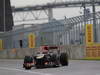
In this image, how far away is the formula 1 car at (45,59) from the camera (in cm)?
1861

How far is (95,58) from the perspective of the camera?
27.5 meters

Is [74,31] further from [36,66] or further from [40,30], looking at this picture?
[36,66]

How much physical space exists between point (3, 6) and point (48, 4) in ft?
101

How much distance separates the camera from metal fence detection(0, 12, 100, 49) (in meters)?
29.6

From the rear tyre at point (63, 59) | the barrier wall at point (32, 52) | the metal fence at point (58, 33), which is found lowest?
the barrier wall at point (32, 52)

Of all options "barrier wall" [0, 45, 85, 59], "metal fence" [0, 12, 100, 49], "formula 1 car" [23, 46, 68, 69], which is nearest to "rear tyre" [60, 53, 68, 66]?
"formula 1 car" [23, 46, 68, 69]

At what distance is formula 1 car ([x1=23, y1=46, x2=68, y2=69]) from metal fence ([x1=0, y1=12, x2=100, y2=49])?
8.65m

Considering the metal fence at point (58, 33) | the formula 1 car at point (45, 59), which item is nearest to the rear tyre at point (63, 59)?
the formula 1 car at point (45, 59)

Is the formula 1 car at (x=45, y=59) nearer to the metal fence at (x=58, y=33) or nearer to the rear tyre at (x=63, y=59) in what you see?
the rear tyre at (x=63, y=59)

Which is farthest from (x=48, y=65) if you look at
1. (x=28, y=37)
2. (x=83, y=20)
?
(x=28, y=37)

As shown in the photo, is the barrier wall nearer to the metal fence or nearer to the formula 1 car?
the metal fence

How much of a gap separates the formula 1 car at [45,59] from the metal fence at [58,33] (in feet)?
28.4

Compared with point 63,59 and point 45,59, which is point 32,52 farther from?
point 45,59

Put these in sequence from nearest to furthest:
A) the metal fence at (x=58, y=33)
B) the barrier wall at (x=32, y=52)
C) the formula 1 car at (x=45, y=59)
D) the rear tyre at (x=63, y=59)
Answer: the formula 1 car at (x=45, y=59) → the rear tyre at (x=63, y=59) → the barrier wall at (x=32, y=52) → the metal fence at (x=58, y=33)
